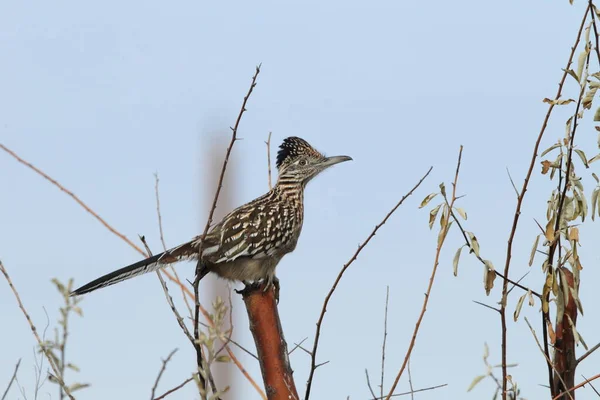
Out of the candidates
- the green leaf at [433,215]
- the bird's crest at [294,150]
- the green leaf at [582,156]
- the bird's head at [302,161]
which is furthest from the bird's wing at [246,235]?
the green leaf at [582,156]

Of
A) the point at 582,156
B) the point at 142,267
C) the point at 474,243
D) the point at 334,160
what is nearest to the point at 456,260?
the point at 474,243

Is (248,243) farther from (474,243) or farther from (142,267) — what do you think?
(474,243)

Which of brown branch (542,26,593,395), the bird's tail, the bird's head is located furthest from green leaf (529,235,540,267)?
the bird's head

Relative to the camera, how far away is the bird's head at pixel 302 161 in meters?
6.27

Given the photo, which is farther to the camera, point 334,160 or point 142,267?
point 334,160

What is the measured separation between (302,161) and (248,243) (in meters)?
1.22

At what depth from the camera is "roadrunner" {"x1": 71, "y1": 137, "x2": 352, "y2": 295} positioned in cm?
495

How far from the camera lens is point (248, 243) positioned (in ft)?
17.3

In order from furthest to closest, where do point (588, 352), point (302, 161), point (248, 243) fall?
point (302, 161), point (248, 243), point (588, 352)

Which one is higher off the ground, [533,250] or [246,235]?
[246,235]

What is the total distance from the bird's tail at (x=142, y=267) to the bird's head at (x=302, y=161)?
133cm

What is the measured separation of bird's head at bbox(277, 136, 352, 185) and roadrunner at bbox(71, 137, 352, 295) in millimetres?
134

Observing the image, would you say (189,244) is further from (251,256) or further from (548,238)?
(548,238)

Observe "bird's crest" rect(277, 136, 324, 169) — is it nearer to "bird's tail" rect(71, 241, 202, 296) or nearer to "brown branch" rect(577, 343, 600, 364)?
"bird's tail" rect(71, 241, 202, 296)
